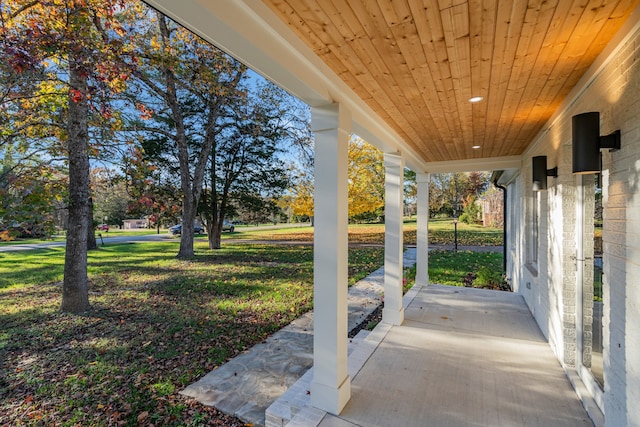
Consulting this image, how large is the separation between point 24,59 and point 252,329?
4487mm

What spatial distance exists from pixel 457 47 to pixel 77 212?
6.10 metres

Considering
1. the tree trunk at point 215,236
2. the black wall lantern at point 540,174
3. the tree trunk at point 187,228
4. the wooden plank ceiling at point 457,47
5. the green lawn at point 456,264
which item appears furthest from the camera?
the tree trunk at point 215,236

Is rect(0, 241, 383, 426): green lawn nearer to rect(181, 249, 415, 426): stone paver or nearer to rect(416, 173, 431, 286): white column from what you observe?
rect(181, 249, 415, 426): stone paver

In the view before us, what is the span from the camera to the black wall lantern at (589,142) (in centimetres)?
184

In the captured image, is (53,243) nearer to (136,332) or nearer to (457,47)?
(136,332)

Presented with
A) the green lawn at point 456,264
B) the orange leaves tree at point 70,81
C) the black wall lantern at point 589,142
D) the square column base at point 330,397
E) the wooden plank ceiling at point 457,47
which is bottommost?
the green lawn at point 456,264

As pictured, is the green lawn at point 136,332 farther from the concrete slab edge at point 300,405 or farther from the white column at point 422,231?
the white column at point 422,231

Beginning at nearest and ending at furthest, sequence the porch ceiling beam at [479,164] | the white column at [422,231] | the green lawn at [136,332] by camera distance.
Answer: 1. the green lawn at [136,332]
2. the porch ceiling beam at [479,164]
3. the white column at [422,231]

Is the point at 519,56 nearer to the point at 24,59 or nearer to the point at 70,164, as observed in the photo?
the point at 24,59

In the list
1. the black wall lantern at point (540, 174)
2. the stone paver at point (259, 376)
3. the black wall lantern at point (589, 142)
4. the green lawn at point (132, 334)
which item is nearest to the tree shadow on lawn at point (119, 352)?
the green lawn at point (132, 334)

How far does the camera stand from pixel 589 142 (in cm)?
187

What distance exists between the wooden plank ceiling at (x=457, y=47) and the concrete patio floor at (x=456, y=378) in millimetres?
2494

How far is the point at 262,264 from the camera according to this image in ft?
31.6

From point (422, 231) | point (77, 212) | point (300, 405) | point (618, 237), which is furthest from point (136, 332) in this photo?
point (618, 237)
